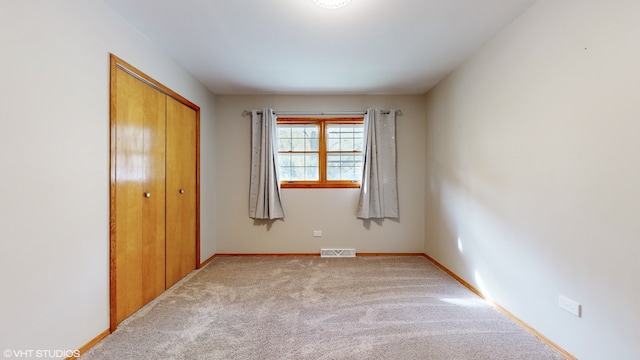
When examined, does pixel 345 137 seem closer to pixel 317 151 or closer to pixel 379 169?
pixel 317 151

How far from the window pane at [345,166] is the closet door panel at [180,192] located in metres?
1.97

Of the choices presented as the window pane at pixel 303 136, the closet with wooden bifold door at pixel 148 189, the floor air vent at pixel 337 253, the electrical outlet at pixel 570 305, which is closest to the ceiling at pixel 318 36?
the closet with wooden bifold door at pixel 148 189

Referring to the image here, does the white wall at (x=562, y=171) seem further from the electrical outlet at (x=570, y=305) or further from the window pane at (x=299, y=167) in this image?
the window pane at (x=299, y=167)

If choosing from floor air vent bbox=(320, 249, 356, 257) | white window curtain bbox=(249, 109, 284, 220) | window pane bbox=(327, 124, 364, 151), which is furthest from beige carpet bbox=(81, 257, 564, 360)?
window pane bbox=(327, 124, 364, 151)

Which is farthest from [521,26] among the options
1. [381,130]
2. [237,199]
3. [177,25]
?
[237,199]

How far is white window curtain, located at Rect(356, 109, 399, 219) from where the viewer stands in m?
3.67

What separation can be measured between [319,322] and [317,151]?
2.46 metres

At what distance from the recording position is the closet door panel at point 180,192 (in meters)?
2.67

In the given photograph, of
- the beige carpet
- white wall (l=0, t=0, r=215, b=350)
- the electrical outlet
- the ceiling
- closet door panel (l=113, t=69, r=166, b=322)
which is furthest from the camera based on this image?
closet door panel (l=113, t=69, r=166, b=322)

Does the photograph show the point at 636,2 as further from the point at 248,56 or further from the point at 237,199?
the point at 237,199

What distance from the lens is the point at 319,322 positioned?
2.00 m

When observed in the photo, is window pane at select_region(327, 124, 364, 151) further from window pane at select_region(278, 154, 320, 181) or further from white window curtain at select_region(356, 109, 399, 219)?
window pane at select_region(278, 154, 320, 181)

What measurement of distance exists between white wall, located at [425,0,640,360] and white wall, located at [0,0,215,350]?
125 inches

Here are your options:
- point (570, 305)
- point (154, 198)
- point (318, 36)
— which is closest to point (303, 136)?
point (318, 36)
